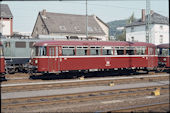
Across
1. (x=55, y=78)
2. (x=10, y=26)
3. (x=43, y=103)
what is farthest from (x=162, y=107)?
(x=10, y=26)

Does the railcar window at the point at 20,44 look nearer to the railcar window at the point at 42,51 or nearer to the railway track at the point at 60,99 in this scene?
the railcar window at the point at 42,51

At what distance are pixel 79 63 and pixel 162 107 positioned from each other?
1125 centimetres

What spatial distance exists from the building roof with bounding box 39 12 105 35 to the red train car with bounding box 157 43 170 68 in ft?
100

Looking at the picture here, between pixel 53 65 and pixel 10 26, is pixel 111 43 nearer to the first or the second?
pixel 53 65

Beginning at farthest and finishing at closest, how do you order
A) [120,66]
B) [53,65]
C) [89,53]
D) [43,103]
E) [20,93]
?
1. [120,66]
2. [89,53]
3. [53,65]
4. [20,93]
5. [43,103]

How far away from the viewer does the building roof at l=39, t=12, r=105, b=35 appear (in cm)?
5666

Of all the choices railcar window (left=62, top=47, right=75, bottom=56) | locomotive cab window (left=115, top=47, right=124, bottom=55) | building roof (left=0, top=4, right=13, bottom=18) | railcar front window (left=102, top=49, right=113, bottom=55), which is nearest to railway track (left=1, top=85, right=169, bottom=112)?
railcar window (left=62, top=47, right=75, bottom=56)

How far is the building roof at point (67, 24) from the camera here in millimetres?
56656

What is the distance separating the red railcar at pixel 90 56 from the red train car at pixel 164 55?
1.70 meters

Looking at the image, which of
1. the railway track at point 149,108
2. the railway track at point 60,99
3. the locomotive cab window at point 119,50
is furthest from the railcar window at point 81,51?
the railway track at point 149,108

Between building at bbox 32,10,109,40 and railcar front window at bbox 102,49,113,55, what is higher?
building at bbox 32,10,109,40

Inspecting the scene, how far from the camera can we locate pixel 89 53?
73.3 feet

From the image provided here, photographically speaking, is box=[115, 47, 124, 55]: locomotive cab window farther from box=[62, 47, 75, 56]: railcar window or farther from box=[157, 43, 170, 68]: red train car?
box=[157, 43, 170, 68]: red train car

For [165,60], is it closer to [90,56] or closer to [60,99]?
[90,56]
